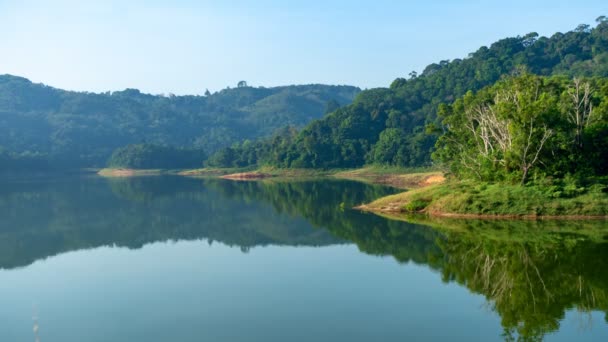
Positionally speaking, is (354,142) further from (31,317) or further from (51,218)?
(31,317)

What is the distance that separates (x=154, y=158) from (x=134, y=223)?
337 feet

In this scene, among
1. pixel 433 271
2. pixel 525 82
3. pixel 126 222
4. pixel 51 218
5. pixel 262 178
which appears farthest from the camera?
pixel 262 178

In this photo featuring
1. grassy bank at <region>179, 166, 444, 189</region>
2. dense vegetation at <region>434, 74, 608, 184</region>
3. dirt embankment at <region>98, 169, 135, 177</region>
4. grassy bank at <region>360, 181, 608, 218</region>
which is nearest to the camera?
grassy bank at <region>360, 181, 608, 218</region>

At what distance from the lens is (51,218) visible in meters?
55.2

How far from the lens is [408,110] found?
125312 millimetres

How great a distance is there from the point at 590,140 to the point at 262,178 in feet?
252

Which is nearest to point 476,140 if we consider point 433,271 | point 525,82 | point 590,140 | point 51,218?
point 525,82

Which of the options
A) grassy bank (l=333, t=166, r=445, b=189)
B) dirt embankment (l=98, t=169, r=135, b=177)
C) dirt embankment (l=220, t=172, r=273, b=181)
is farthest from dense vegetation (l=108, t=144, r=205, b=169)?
grassy bank (l=333, t=166, r=445, b=189)

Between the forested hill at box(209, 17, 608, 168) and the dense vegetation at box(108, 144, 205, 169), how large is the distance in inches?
703

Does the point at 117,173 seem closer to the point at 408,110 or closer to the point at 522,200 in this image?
the point at 408,110

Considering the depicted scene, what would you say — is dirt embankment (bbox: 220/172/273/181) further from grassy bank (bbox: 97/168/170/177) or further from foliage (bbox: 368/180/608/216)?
foliage (bbox: 368/180/608/216)

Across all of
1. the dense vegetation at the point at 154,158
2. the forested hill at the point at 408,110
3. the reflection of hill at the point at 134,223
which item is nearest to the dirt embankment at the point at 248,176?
the forested hill at the point at 408,110

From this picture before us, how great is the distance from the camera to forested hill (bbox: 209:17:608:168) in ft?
362

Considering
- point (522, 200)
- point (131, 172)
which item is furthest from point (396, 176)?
point (131, 172)
